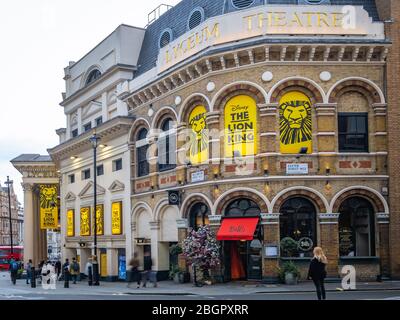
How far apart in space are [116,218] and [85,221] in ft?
19.3

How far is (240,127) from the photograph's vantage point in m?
27.8

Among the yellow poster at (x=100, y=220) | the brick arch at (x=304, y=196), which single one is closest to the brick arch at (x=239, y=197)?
the brick arch at (x=304, y=196)

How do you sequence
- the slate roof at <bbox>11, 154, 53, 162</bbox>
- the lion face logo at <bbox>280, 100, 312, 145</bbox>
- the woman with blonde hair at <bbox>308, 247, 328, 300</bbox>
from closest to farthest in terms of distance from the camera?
the woman with blonde hair at <bbox>308, 247, 328, 300</bbox> < the lion face logo at <bbox>280, 100, 312, 145</bbox> < the slate roof at <bbox>11, 154, 53, 162</bbox>

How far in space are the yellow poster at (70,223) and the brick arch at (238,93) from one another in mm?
21231

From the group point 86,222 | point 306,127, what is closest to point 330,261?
point 306,127

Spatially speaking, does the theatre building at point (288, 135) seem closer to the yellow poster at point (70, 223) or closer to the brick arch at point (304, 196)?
the brick arch at point (304, 196)

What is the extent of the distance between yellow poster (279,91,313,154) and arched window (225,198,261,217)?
2.78 meters

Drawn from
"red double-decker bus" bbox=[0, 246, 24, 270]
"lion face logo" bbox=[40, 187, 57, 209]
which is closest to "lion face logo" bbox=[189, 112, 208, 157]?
"lion face logo" bbox=[40, 187, 57, 209]

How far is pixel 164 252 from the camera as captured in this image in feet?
111

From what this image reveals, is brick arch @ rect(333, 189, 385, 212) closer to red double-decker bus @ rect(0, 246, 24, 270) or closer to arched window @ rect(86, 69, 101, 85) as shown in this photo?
arched window @ rect(86, 69, 101, 85)

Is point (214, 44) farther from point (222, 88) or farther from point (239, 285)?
point (239, 285)

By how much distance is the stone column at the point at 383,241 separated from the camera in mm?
26438

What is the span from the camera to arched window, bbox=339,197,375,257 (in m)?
26.8

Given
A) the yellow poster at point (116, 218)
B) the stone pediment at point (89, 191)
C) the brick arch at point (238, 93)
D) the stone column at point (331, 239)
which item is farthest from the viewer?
the stone pediment at point (89, 191)
